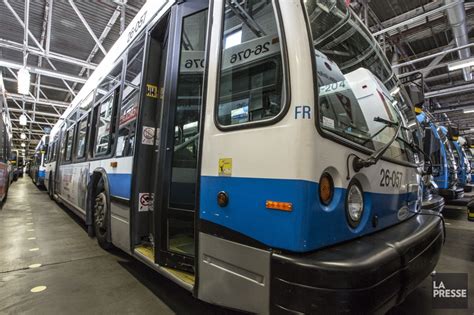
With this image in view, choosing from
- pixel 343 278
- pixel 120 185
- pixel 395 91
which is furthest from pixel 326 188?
pixel 120 185

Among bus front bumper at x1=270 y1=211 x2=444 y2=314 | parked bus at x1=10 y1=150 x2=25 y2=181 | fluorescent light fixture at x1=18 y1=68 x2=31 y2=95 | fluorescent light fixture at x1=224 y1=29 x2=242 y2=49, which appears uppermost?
fluorescent light fixture at x1=18 y1=68 x2=31 y2=95

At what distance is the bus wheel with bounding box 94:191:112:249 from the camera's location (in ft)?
10.1

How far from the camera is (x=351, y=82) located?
73.2 inches

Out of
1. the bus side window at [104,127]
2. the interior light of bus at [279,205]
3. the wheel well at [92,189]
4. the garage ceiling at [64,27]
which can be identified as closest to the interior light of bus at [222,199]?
the interior light of bus at [279,205]

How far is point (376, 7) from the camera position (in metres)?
6.48

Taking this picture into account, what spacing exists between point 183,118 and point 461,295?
2.40 metres

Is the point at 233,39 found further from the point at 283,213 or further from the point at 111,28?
the point at 111,28

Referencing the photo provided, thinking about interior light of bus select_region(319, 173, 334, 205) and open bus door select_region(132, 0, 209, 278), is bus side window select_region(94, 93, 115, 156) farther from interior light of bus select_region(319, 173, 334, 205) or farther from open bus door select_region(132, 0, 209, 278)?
interior light of bus select_region(319, 173, 334, 205)

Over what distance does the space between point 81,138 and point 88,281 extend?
3.01 metres

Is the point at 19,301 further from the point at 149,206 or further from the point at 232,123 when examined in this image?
the point at 232,123

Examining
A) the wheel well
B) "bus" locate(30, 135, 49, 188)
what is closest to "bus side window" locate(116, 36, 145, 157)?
the wheel well

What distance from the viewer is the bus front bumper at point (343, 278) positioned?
109cm

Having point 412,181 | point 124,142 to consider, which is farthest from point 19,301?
point 412,181

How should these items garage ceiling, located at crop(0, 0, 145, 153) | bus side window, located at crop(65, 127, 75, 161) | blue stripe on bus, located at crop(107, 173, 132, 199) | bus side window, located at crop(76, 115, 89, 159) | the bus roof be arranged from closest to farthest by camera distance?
the bus roof < blue stripe on bus, located at crop(107, 173, 132, 199) < bus side window, located at crop(76, 115, 89, 159) < bus side window, located at crop(65, 127, 75, 161) < garage ceiling, located at crop(0, 0, 145, 153)
